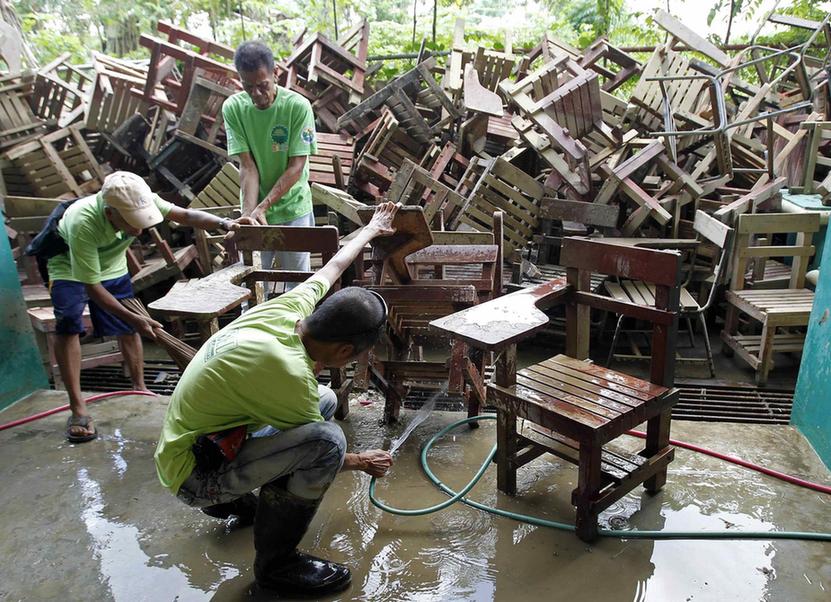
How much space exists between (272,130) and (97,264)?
1353mm

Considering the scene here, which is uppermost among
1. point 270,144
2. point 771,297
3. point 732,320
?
point 270,144

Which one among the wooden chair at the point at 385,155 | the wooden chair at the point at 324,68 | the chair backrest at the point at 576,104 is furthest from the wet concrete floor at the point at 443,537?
the wooden chair at the point at 324,68

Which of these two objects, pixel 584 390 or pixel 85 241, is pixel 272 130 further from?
pixel 584 390

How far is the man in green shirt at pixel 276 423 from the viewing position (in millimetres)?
1988

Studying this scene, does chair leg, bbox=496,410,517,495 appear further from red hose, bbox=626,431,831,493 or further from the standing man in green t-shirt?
the standing man in green t-shirt

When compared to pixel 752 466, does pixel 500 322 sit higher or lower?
higher

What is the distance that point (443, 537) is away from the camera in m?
2.64

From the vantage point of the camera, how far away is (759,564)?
2420 millimetres

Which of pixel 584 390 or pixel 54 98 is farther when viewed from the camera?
pixel 54 98

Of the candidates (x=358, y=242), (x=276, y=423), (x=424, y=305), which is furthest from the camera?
(x=424, y=305)

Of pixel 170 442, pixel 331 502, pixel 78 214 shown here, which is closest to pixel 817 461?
pixel 331 502

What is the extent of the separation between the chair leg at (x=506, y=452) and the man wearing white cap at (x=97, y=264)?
1844 mm

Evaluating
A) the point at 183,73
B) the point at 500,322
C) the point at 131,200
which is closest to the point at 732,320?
the point at 500,322

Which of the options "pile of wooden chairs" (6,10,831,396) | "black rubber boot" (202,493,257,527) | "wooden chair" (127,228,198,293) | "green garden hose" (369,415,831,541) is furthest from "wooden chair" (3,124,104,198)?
"green garden hose" (369,415,831,541)
